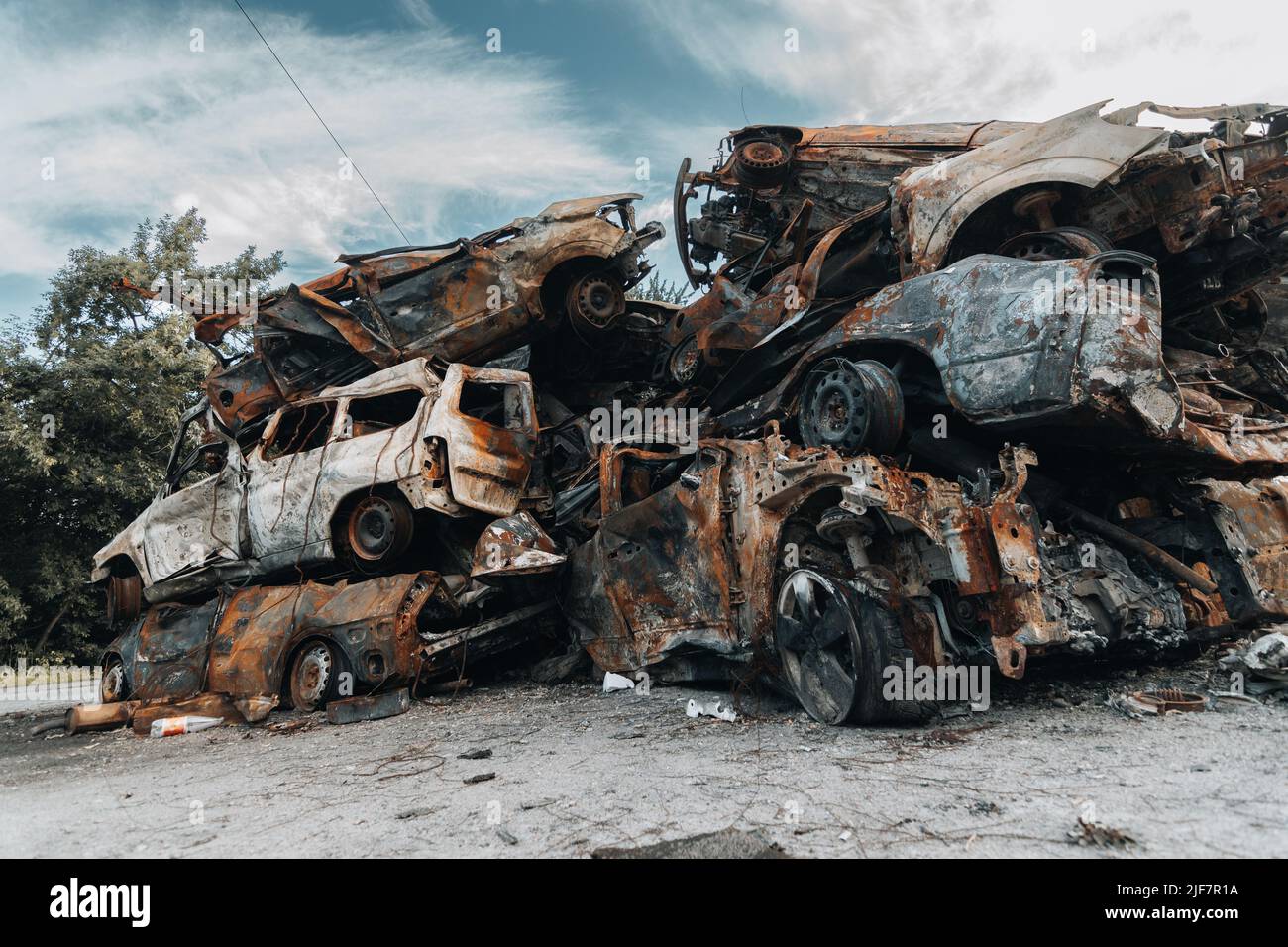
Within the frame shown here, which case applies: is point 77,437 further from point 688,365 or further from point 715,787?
point 715,787

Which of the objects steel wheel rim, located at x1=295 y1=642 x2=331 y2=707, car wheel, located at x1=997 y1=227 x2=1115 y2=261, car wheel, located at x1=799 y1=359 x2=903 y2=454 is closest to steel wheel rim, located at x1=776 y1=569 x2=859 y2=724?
car wheel, located at x1=799 y1=359 x2=903 y2=454

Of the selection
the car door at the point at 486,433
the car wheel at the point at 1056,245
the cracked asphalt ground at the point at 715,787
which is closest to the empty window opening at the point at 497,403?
the car door at the point at 486,433

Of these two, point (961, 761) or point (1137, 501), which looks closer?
point (961, 761)

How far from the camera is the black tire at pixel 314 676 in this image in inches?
255

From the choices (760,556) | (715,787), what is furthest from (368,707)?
(715,787)

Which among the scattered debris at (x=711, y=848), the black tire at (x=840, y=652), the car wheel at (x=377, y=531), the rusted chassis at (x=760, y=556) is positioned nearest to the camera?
the scattered debris at (x=711, y=848)

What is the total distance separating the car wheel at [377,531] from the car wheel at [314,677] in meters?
0.75

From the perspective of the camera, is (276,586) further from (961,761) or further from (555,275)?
(961,761)

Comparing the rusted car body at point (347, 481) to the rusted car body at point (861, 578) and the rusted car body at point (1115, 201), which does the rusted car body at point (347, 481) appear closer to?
the rusted car body at point (861, 578)
